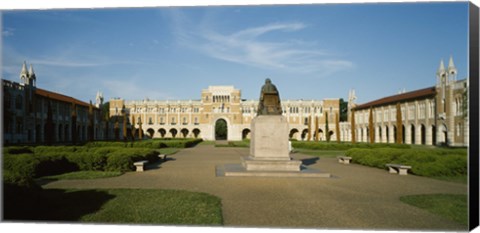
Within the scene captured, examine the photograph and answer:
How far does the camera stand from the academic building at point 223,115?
37062 mm

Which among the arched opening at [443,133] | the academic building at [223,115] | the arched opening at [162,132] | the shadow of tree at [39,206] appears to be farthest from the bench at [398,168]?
the arched opening at [162,132]

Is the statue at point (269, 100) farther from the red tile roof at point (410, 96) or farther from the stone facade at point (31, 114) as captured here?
the red tile roof at point (410, 96)

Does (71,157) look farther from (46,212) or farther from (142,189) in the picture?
(46,212)

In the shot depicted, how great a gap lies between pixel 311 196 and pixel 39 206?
6480 mm

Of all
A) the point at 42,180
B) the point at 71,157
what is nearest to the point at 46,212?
the point at 42,180

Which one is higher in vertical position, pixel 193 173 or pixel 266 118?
pixel 266 118

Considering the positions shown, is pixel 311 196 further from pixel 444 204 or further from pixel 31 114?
pixel 31 114

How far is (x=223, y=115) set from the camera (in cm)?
8581

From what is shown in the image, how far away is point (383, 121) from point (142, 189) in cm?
5333

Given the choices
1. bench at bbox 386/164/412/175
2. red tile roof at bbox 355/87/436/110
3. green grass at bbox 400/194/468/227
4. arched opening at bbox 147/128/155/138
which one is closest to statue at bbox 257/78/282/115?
bench at bbox 386/164/412/175

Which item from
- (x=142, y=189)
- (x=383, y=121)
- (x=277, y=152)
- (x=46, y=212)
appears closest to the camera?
(x=46, y=212)

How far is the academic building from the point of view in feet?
122

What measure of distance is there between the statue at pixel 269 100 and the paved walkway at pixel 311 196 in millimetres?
3145

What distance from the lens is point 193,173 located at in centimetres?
1566
